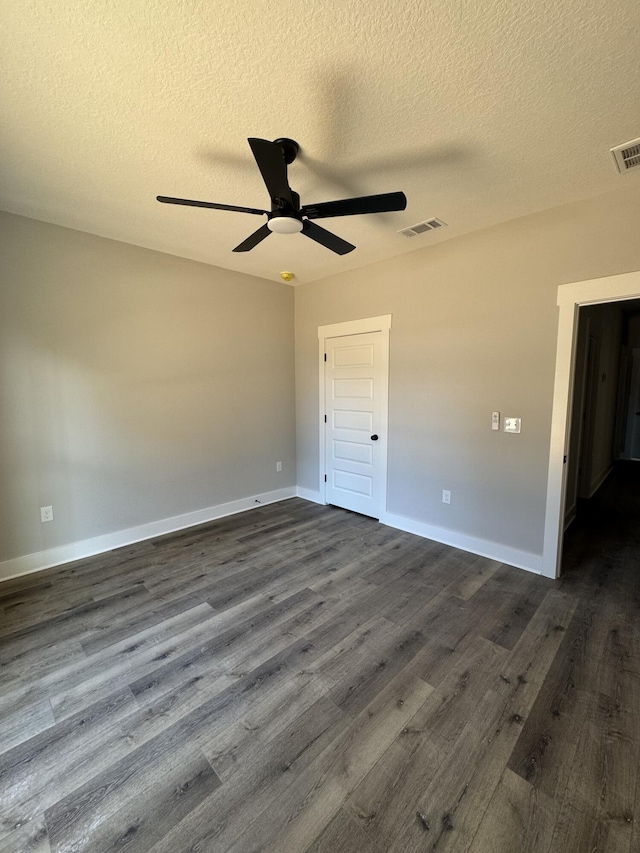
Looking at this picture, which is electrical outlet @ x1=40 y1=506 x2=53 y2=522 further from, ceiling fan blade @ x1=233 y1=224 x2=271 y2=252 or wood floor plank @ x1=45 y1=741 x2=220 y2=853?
ceiling fan blade @ x1=233 y1=224 x2=271 y2=252

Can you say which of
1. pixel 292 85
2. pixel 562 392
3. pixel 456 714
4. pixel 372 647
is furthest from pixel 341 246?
pixel 456 714

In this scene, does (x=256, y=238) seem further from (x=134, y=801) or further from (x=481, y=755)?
(x=481, y=755)

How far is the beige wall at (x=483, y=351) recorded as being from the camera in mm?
2439

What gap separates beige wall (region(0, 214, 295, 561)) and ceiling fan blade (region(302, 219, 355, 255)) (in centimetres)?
194

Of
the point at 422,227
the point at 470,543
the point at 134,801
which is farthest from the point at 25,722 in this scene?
the point at 422,227

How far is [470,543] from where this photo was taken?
3.08 m

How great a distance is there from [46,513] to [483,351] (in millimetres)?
3865

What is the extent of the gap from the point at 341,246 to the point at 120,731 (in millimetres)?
2761

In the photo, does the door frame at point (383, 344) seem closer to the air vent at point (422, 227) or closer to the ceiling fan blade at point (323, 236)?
the air vent at point (422, 227)

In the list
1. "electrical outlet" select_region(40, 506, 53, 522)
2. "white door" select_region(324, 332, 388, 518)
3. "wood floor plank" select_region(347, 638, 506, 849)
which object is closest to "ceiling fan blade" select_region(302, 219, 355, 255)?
"white door" select_region(324, 332, 388, 518)

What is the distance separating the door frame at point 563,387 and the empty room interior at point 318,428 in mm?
20

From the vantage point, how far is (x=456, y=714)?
1561 millimetres

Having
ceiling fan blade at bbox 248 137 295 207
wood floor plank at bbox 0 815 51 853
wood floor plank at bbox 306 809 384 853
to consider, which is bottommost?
wood floor plank at bbox 306 809 384 853

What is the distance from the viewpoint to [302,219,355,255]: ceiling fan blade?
1961 millimetres
